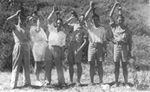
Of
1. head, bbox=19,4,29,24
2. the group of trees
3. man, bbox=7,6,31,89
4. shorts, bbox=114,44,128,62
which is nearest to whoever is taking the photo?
man, bbox=7,6,31,89

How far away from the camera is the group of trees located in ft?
39.4

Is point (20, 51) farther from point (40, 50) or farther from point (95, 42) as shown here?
point (95, 42)

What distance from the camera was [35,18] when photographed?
875 cm

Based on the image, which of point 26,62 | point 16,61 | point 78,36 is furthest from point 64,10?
point 16,61

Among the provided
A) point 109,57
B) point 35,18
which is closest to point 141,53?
point 109,57

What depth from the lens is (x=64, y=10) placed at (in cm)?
1401

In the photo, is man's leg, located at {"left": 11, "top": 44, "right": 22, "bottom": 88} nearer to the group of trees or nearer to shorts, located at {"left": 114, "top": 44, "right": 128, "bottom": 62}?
shorts, located at {"left": 114, "top": 44, "right": 128, "bottom": 62}

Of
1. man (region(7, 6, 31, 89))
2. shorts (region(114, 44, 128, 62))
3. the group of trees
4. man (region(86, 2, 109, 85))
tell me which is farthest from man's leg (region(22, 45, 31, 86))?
the group of trees

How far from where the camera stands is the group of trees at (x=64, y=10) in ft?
39.4

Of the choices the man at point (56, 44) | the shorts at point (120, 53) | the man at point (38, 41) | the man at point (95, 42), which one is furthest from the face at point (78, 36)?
the shorts at point (120, 53)

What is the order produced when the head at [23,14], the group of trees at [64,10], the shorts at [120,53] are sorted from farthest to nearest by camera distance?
the group of trees at [64,10]
the head at [23,14]
the shorts at [120,53]

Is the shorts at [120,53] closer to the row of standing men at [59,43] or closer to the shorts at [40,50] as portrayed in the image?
the row of standing men at [59,43]

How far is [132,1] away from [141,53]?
5017 millimetres

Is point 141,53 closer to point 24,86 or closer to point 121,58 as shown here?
point 121,58
